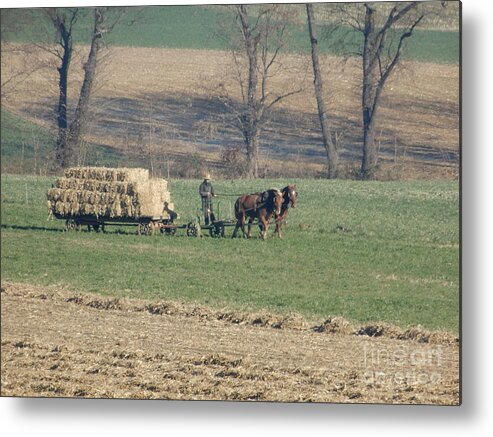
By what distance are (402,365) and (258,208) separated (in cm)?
219

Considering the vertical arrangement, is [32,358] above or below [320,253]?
below

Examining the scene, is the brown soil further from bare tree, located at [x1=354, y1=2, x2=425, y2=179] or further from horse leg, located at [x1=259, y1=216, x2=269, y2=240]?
bare tree, located at [x1=354, y1=2, x2=425, y2=179]

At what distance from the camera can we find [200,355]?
1433 centimetres

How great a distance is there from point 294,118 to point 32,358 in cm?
350

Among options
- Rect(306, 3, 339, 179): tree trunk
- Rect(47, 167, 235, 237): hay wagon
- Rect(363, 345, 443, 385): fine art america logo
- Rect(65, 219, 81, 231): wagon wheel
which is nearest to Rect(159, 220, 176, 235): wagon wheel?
Rect(47, 167, 235, 237): hay wagon

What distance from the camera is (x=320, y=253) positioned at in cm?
1448

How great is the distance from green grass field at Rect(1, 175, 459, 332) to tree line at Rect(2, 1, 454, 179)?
0.43 metres

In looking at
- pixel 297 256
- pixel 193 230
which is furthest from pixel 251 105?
pixel 297 256

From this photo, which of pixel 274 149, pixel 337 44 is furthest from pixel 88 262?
pixel 337 44

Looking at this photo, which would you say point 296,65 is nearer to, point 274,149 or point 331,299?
point 274,149

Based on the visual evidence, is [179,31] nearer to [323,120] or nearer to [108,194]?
[323,120]

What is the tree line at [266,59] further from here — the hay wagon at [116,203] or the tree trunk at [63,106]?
the hay wagon at [116,203]

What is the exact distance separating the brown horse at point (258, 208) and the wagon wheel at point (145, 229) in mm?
855

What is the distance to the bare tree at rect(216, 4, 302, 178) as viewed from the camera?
571 inches
